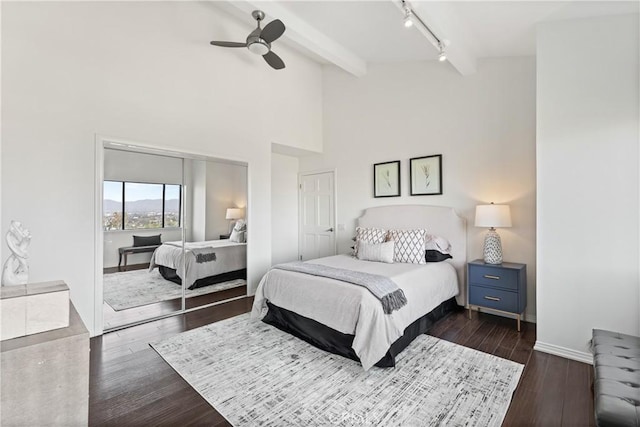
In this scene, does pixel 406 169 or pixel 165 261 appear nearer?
pixel 165 261

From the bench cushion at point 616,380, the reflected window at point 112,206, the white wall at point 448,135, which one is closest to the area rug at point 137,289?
the reflected window at point 112,206

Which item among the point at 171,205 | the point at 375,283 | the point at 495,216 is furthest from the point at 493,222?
the point at 171,205

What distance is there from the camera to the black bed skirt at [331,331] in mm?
2590

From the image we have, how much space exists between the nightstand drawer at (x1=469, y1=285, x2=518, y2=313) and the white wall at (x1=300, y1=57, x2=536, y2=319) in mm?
464

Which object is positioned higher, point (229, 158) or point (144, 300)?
point (229, 158)

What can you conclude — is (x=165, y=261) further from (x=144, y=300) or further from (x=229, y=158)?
(x=229, y=158)

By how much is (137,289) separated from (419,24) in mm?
4218

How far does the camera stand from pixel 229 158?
4.23 metres

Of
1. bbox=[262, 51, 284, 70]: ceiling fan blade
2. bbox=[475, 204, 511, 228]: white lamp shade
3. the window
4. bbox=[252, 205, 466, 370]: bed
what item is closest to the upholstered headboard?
bbox=[252, 205, 466, 370]: bed

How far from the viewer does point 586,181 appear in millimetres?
2498

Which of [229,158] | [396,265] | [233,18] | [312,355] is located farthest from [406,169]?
[233,18]

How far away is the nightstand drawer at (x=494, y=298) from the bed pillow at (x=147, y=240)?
386 cm

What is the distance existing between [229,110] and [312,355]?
134 inches

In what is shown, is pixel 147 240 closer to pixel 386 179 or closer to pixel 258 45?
pixel 258 45
